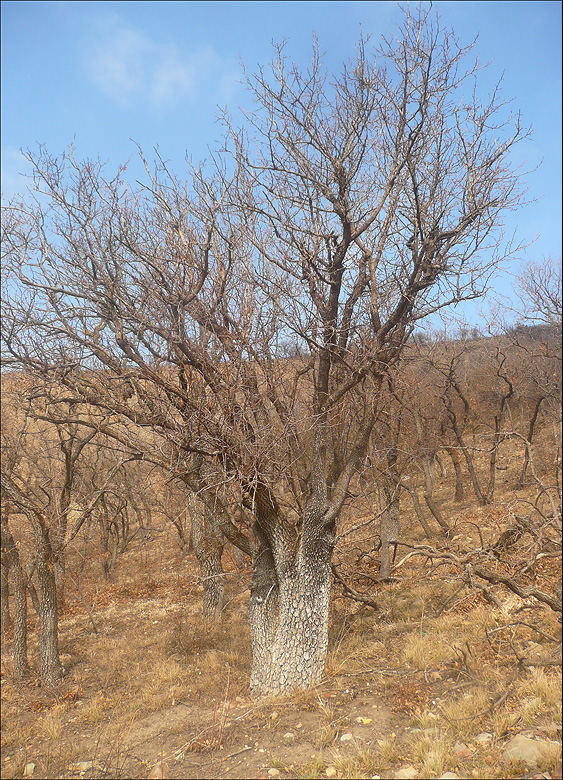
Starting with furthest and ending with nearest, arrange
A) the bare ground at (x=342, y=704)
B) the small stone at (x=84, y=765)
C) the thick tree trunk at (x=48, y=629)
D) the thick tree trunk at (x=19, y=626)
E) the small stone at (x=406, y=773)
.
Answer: the thick tree trunk at (x=19, y=626), the thick tree trunk at (x=48, y=629), the small stone at (x=84, y=765), the bare ground at (x=342, y=704), the small stone at (x=406, y=773)

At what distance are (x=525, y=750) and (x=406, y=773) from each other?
2.96ft

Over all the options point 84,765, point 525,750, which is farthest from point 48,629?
point 525,750

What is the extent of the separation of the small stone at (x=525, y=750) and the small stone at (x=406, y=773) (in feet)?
2.28

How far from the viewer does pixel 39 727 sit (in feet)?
18.2

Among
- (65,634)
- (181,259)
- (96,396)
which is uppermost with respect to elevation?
(181,259)

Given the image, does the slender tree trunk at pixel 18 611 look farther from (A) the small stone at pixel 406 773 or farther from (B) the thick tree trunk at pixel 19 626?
(A) the small stone at pixel 406 773

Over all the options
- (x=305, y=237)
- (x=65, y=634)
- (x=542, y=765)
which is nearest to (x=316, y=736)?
(x=542, y=765)

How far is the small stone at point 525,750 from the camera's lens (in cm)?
353

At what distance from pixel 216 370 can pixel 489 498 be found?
34.9 ft

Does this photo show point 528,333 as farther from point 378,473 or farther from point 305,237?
point 378,473

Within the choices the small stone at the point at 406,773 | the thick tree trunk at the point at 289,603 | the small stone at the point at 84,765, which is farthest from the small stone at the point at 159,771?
the small stone at the point at 406,773

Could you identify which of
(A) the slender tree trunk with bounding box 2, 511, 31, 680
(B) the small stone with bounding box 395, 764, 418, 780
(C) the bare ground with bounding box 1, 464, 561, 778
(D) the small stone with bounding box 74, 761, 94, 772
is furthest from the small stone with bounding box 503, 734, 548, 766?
(A) the slender tree trunk with bounding box 2, 511, 31, 680

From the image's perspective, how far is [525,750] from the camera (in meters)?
3.62

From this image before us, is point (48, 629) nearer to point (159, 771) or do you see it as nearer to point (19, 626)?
point (19, 626)
